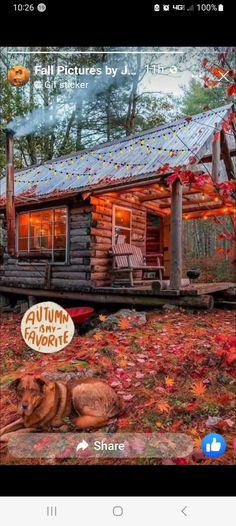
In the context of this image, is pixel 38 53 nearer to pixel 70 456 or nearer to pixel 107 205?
pixel 70 456

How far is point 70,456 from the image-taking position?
1713mm

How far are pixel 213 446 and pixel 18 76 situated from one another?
281cm

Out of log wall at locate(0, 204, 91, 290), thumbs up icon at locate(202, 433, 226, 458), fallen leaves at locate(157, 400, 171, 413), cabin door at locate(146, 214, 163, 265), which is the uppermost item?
cabin door at locate(146, 214, 163, 265)

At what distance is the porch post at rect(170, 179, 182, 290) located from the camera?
5.48 metres

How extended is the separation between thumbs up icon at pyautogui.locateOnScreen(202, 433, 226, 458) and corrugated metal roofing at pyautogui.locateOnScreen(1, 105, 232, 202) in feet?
14.6

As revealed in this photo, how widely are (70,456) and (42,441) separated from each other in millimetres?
199

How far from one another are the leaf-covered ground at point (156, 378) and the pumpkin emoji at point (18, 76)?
1.75m

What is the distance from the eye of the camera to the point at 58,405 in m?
1.84

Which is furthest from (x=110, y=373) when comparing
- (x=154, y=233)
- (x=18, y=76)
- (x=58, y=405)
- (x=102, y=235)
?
(x=154, y=233)

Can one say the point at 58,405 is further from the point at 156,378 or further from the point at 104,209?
the point at 104,209
